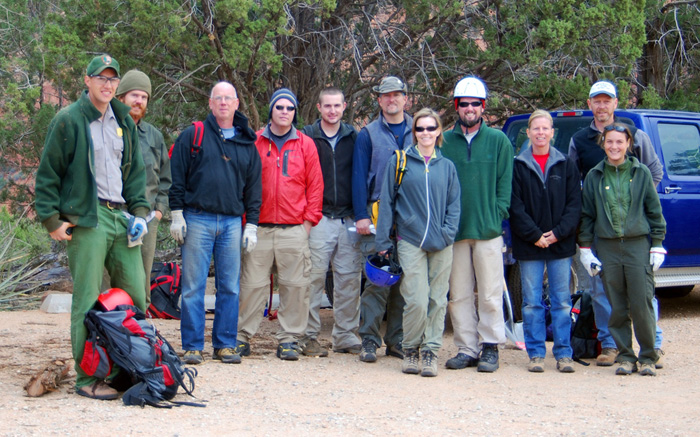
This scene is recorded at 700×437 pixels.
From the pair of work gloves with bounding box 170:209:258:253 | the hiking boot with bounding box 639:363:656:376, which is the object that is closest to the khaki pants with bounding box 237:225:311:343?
the pair of work gloves with bounding box 170:209:258:253

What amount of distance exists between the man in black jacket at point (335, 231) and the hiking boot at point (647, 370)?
92.0 inches

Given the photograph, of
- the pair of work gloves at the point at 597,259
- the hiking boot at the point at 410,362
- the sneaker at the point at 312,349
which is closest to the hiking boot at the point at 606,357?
the pair of work gloves at the point at 597,259

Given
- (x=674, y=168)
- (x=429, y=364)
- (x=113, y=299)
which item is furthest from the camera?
Result: (x=674, y=168)

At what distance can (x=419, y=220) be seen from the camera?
6.17m

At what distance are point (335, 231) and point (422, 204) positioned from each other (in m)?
0.99

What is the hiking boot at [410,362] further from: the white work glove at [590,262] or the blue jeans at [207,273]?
the white work glove at [590,262]

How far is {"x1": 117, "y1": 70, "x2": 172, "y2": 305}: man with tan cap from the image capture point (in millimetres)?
6383

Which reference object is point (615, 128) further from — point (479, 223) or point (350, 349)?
point (350, 349)

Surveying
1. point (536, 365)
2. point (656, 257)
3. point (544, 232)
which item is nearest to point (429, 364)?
point (536, 365)

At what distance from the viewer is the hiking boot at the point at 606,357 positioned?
6.66 meters

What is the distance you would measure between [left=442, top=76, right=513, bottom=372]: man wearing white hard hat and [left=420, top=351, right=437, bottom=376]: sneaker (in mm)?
327

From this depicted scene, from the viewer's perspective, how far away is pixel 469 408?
16.8 feet

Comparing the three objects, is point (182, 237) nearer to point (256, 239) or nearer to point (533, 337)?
point (256, 239)

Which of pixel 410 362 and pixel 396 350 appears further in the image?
pixel 396 350
